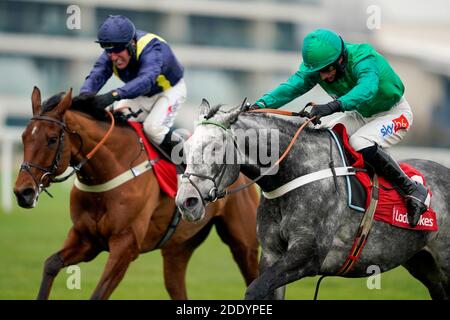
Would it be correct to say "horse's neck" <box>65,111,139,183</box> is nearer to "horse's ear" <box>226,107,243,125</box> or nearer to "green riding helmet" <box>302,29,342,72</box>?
"horse's ear" <box>226,107,243,125</box>

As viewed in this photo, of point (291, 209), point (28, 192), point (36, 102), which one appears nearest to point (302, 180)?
point (291, 209)

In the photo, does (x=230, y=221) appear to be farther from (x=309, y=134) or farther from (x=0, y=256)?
(x=0, y=256)

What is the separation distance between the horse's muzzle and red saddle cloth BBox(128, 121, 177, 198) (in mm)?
1405

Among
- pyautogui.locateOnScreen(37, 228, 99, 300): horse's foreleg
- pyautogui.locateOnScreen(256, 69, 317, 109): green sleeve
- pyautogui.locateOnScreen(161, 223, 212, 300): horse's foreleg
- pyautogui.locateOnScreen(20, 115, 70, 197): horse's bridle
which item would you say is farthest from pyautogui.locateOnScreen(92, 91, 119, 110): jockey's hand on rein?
pyautogui.locateOnScreen(161, 223, 212, 300): horse's foreleg

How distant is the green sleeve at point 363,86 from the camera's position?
5.91 m

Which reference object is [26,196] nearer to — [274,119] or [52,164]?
[52,164]

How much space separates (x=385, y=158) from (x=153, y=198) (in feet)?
7.16

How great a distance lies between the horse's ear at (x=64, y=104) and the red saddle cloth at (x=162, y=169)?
970 millimetres

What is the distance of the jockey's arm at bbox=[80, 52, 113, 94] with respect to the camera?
24.9 feet

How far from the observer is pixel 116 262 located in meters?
6.84

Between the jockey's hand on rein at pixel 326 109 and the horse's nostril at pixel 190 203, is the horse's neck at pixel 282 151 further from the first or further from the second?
the horse's nostril at pixel 190 203

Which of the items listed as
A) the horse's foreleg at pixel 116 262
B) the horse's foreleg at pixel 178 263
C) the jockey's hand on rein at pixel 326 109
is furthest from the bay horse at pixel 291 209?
the horse's foreleg at pixel 178 263

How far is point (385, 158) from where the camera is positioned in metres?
6.18
